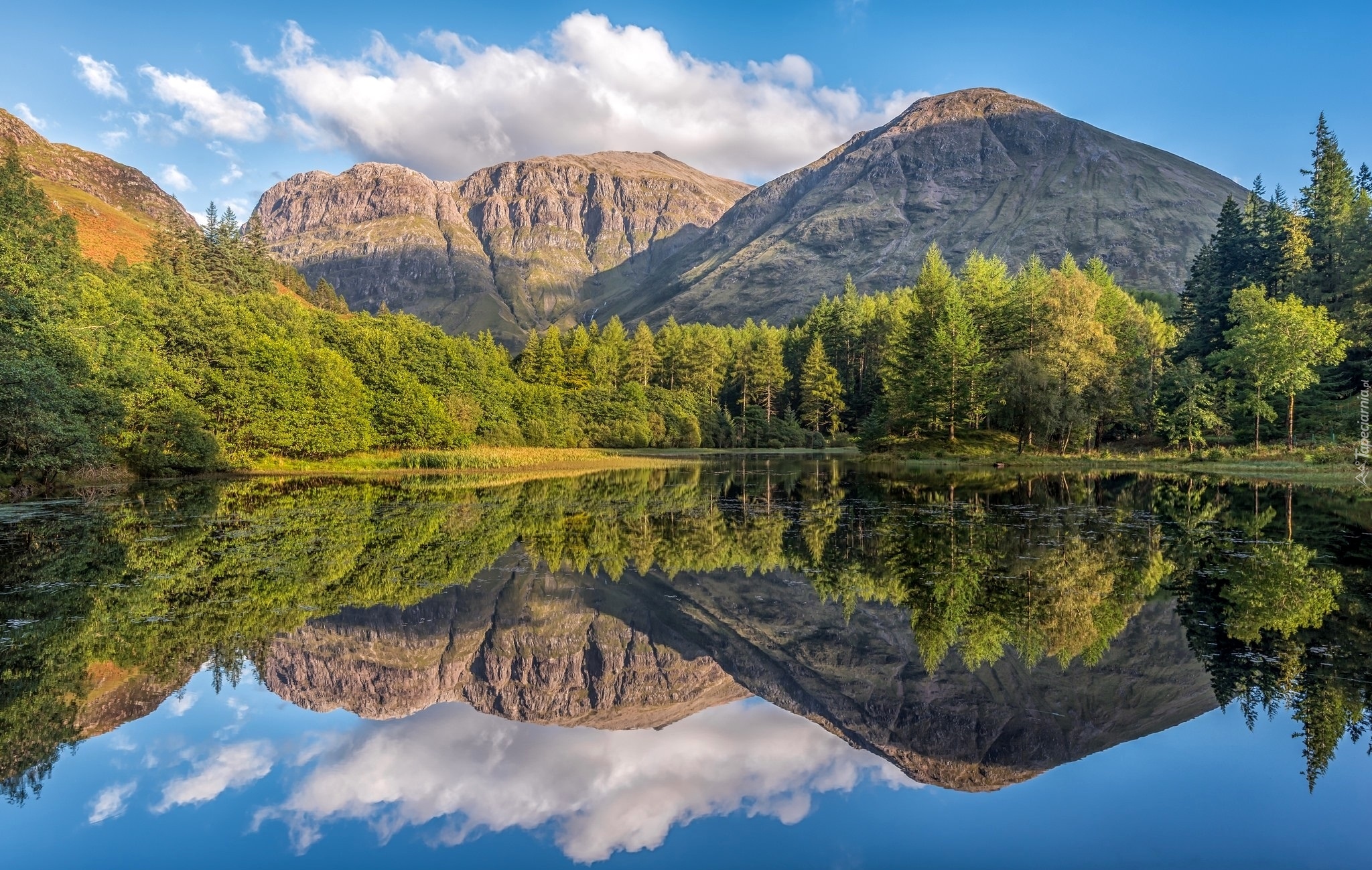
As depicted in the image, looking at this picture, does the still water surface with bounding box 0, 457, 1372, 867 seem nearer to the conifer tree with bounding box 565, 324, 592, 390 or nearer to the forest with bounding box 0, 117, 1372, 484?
the forest with bounding box 0, 117, 1372, 484

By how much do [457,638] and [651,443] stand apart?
8468 cm

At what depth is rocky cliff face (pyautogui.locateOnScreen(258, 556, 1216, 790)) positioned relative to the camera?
352 inches

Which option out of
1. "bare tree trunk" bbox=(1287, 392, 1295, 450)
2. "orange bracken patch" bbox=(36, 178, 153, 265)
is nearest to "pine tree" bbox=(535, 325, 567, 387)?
"orange bracken patch" bbox=(36, 178, 153, 265)

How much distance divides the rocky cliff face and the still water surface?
0.06 meters

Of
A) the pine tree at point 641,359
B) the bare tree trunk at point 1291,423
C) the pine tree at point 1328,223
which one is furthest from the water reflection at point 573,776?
the pine tree at point 641,359

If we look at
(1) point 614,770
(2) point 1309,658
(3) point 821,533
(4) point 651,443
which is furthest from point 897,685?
(4) point 651,443

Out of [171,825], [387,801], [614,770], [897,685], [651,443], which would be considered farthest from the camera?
[651,443]

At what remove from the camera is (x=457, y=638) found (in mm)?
12859

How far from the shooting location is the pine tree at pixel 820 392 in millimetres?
101312

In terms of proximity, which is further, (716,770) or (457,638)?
(457,638)

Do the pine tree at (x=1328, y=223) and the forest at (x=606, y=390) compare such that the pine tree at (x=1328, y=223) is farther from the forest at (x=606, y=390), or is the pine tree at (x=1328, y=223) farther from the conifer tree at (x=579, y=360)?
the conifer tree at (x=579, y=360)

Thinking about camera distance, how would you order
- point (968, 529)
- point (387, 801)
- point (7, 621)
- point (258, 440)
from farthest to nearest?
1. point (258, 440)
2. point (968, 529)
3. point (7, 621)
4. point (387, 801)

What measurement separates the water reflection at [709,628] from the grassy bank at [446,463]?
31288mm

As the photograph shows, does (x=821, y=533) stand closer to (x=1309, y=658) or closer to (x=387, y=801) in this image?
(x=1309, y=658)
